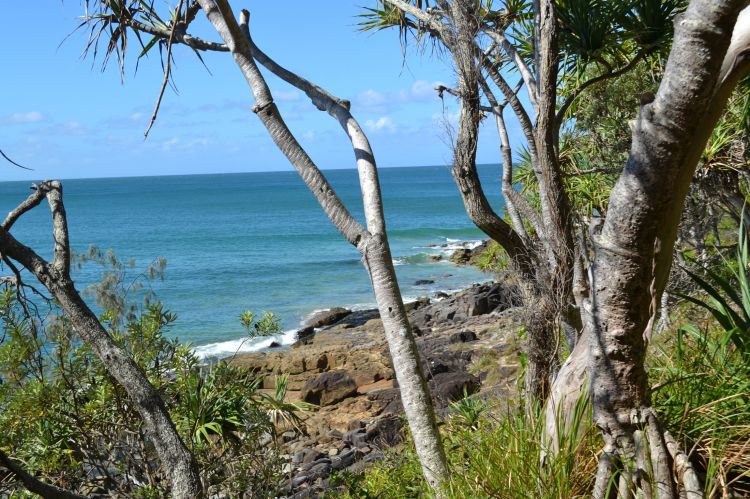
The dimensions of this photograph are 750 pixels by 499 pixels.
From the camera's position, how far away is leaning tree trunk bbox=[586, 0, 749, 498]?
261cm

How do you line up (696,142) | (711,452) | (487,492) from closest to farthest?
(696,142) → (711,452) → (487,492)

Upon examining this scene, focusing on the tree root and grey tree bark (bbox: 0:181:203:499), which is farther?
grey tree bark (bbox: 0:181:203:499)

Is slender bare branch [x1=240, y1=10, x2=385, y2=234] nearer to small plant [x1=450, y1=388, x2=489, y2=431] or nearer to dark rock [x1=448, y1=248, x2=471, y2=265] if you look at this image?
small plant [x1=450, y1=388, x2=489, y2=431]

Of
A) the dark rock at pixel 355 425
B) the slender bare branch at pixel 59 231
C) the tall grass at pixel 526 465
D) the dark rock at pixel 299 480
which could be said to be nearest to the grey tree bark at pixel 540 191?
the tall grass at pixel 526 465

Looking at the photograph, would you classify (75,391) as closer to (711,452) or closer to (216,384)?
(216,384)

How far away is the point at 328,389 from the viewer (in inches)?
589

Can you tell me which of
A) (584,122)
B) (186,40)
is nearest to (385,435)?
(584,122)

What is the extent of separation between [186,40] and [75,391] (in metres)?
2.42

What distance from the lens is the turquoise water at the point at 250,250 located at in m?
29.7

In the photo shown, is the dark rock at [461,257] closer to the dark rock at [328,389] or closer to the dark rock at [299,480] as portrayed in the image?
the dark rock at [328,389]

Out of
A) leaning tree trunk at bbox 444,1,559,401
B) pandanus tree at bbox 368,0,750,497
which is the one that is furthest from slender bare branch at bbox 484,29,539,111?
pandanus tree at bbox 368,0,750,497

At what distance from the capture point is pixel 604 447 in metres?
3.32

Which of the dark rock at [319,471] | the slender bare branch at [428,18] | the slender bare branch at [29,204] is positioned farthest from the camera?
the dark rock at [319,471]

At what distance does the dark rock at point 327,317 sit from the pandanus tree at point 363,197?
66.9 ft
